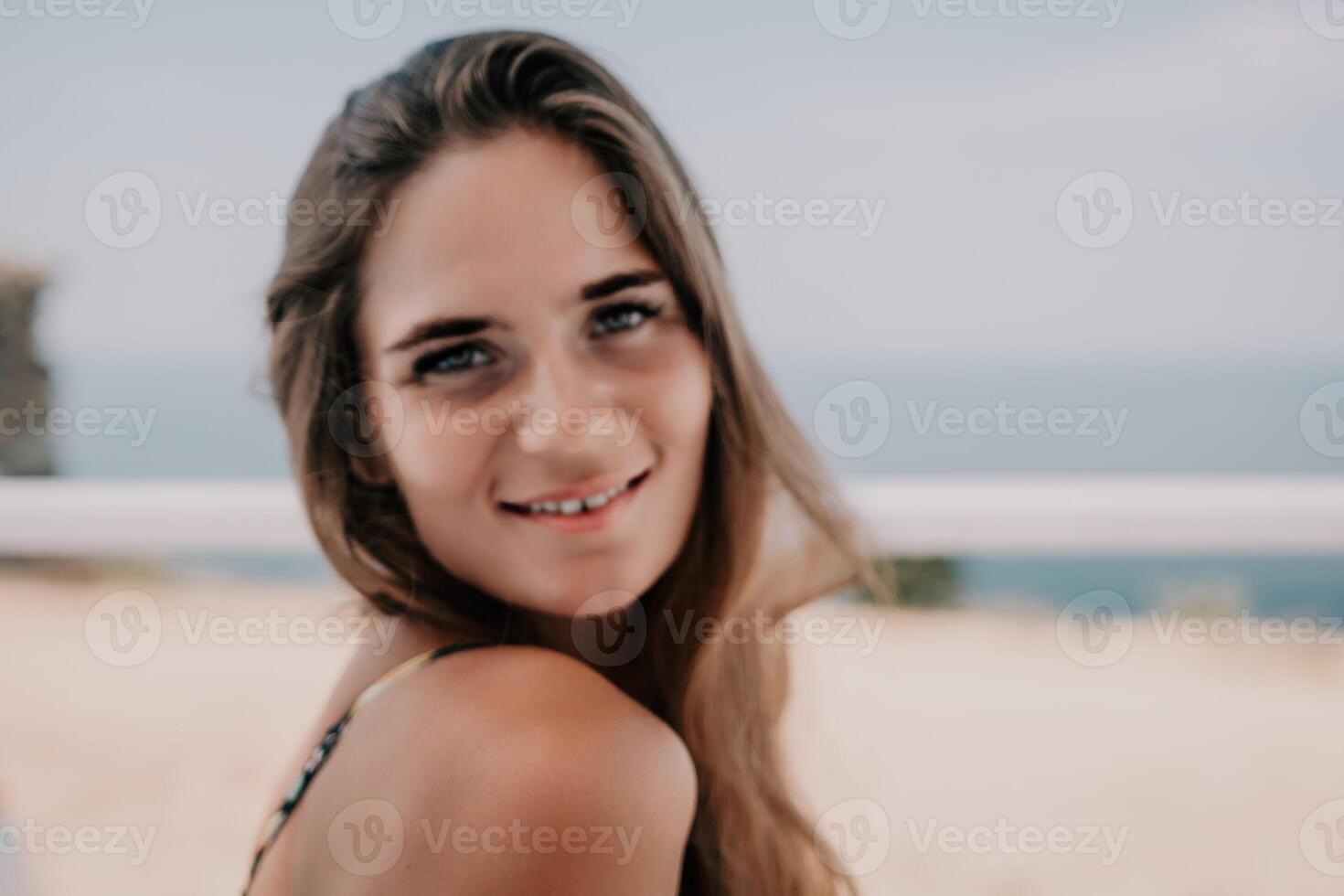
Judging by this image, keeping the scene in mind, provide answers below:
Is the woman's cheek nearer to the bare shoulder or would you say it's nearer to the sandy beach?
the bare shoulder

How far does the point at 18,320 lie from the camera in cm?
312

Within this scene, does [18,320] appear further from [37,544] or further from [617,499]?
[617,499]

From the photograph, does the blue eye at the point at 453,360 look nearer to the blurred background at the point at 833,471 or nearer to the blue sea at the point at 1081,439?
the blurred background at the point at 833,471

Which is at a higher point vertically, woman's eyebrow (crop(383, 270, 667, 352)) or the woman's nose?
woman's eyebrow (crop(383, 270, 667, 352))

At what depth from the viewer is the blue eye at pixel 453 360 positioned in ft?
2.79

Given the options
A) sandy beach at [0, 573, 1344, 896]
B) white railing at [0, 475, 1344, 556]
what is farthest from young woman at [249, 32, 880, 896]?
→ sandy beach at [0, 573, 1344, 896]

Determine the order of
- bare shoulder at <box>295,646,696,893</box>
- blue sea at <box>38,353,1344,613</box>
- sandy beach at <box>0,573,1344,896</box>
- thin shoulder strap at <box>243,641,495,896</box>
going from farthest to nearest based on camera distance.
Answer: sandy beach at <box>0,573,1344,896</box> < blue sea at <box>38,353,1344,613</box> < thin shoulder strap at <box>243,641,495,896</box> < bare shoulder at <box>295,646,696,893</box>

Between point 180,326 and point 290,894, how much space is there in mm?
5543

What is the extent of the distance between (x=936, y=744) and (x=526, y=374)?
4101 mm

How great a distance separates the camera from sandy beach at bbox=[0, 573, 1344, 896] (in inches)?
135

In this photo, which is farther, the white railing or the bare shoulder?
the white railing

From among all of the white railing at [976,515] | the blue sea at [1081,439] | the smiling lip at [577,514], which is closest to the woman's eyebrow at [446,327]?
the smiling lip at [577,514]

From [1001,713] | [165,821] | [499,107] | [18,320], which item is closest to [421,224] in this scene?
[499,107]

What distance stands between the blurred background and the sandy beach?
0.7 inches
